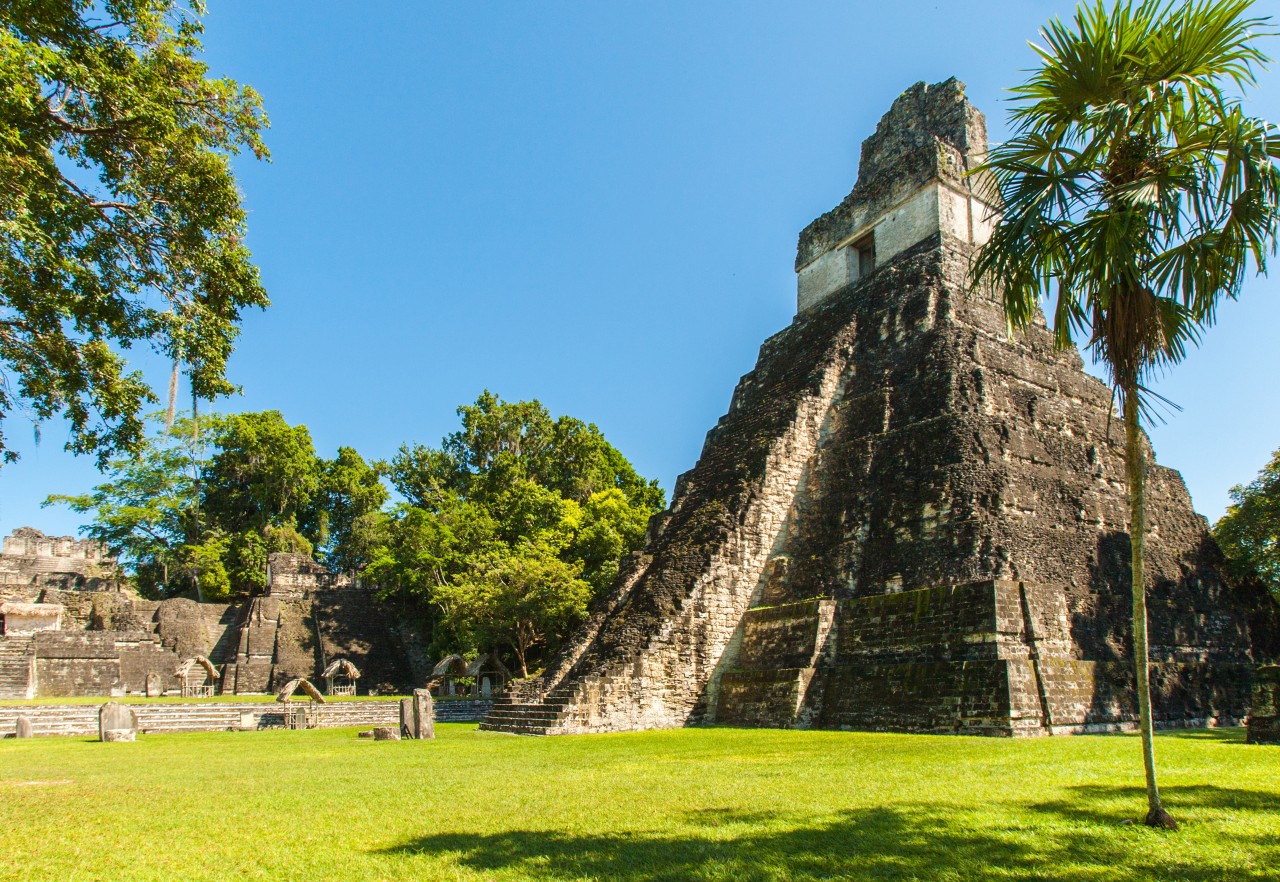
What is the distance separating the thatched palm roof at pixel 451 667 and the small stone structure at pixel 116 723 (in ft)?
36.4

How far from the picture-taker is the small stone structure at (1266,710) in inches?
329

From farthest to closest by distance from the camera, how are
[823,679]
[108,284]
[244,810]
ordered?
[823,679] → [108,284] → [244,810]

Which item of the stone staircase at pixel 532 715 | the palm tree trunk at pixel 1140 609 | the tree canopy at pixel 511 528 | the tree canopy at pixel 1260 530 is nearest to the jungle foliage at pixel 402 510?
the tree canopy at pixel 511 528

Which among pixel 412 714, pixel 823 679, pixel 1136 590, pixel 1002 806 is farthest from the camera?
pixel 412 714

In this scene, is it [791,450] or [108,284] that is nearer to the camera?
[108,284]

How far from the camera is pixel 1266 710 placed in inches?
360

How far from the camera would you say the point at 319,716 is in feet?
55.7

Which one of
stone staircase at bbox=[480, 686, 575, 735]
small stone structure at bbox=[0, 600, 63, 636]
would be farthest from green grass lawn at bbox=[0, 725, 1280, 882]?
small stone structure at bbox=[0, 600, 63, 636]

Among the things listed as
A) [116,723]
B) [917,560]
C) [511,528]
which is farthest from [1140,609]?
[511,528]

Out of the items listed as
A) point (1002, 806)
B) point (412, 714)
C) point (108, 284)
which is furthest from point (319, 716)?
point (1002, 806)

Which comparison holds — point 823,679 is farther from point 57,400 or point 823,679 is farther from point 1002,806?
point 57,400

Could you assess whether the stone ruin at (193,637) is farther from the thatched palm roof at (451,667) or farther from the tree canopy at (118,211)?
the tree canopy at (118,211)

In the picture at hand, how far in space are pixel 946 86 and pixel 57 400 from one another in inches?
782

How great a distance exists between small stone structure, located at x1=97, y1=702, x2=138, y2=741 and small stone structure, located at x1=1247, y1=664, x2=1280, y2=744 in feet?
51.1
